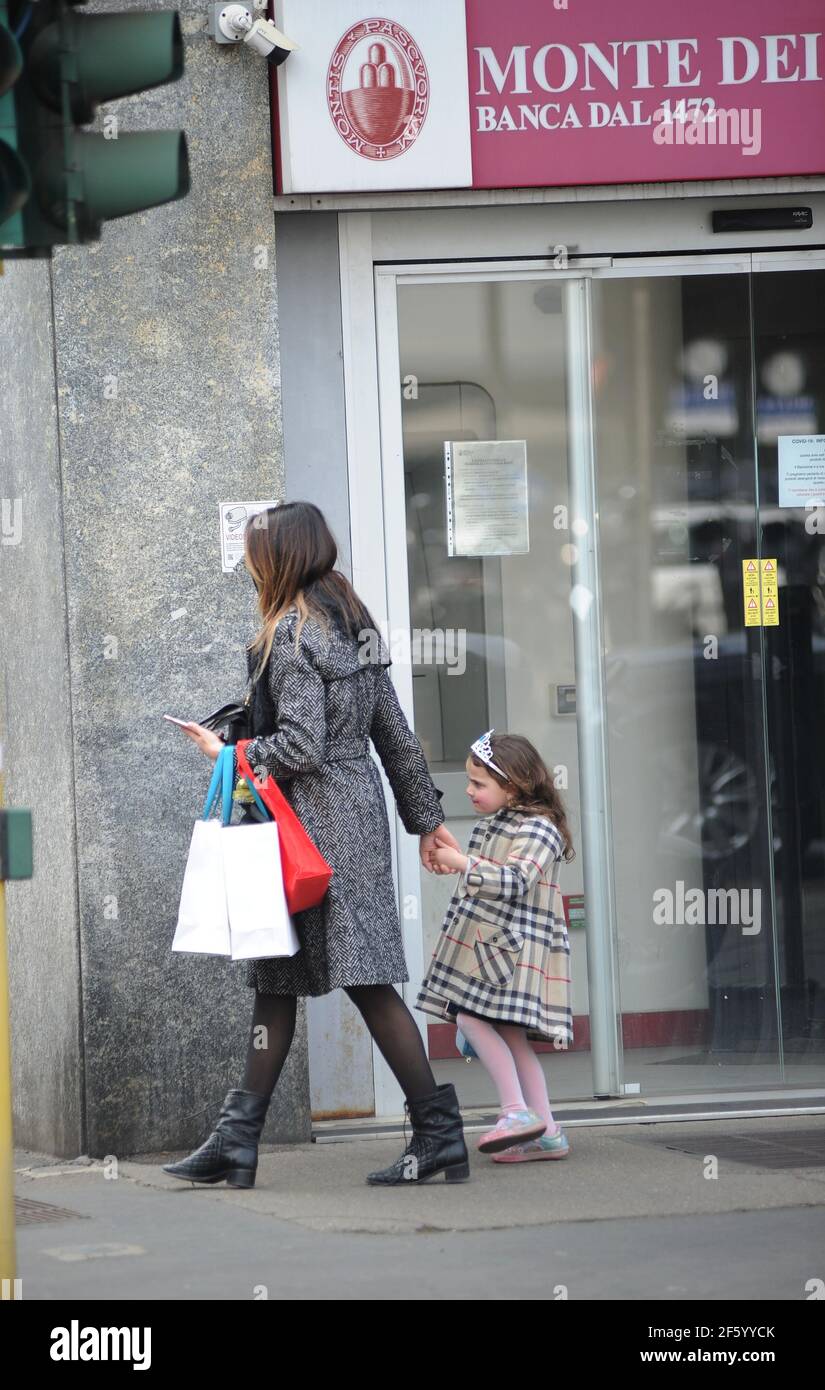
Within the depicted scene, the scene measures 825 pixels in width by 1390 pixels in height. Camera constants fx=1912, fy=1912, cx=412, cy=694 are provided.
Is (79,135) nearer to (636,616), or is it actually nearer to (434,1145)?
(434,1145)

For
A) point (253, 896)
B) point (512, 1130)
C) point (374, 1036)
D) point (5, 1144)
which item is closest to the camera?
point (5, 1144)

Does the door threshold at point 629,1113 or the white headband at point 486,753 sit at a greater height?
the white headband at point 486,753

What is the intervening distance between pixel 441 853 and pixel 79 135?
97.7 inches

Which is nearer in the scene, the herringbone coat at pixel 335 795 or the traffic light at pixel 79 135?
the traffic light at pixel 79 135

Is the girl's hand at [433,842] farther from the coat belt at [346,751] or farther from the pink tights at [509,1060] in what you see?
the pink tights at [509,1060]

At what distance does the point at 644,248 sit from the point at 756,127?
59 centimetres

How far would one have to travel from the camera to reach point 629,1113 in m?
6.97

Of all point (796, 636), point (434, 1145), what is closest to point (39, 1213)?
point (434, 1145)

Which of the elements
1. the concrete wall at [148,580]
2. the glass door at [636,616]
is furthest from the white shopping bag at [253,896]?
the glass door at [636,616]

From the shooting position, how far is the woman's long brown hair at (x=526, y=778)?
6.05 metres

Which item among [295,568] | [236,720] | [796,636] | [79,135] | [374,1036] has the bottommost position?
[374,1036]

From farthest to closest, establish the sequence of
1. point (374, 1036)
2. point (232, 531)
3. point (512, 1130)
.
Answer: point (232, 531) → point (512, 1130) → point (374, 1036)

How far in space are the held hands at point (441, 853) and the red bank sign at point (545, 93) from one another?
240 centimetres

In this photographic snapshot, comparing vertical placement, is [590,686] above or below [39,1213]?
above
